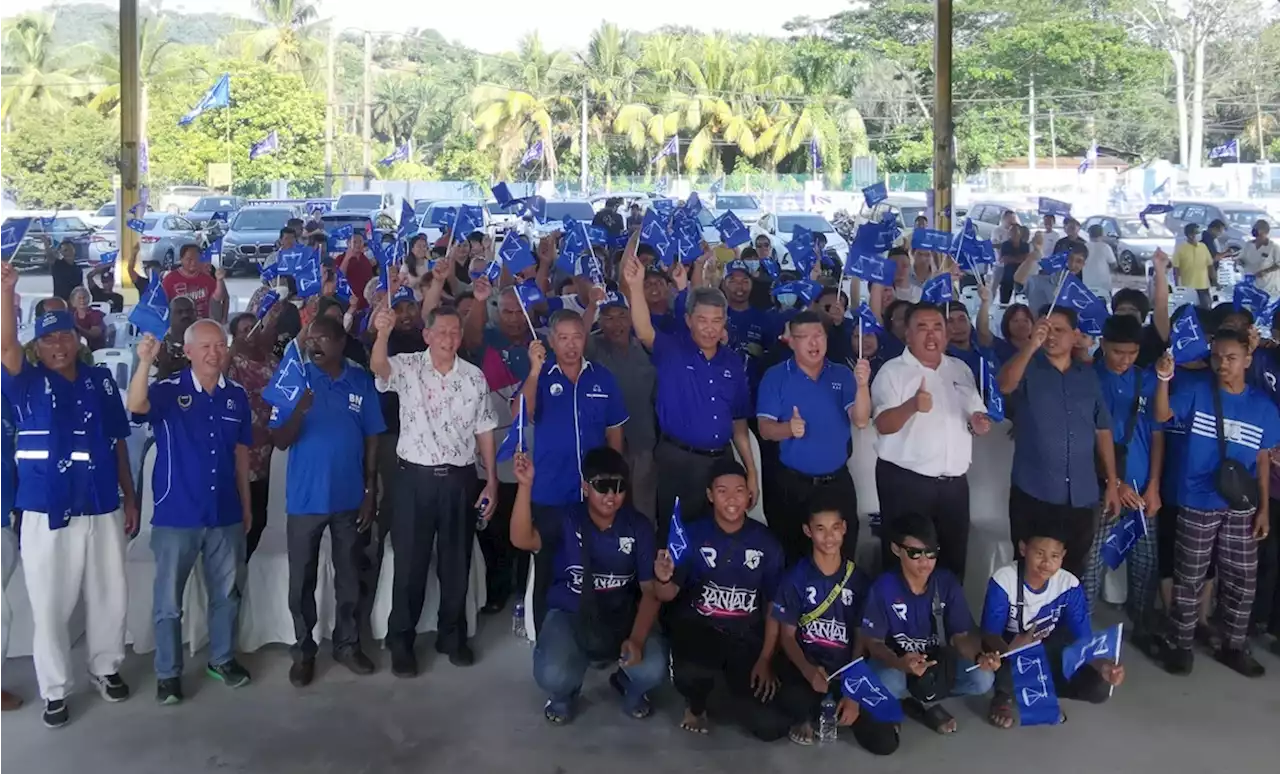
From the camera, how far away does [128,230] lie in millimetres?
15617

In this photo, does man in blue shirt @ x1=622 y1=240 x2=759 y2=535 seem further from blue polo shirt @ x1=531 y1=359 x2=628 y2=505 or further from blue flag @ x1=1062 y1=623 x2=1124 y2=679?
blue flag @ x1=1062 y1=623 x2=1124 y2=679

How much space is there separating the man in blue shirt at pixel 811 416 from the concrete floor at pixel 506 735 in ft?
3.21

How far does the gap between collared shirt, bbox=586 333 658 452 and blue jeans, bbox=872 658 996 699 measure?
1.51 metres

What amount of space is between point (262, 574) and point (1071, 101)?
35355mm

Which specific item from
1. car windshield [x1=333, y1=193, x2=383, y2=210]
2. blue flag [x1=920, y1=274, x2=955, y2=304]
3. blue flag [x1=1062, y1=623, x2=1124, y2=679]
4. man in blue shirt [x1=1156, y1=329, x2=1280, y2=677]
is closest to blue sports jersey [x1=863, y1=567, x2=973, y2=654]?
blue flag [x1=1062, y1=623, x2=1124, y2=679]

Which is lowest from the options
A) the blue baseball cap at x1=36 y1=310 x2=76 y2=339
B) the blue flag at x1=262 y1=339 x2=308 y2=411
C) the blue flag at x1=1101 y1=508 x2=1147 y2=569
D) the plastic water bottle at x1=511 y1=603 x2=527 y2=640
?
the plastic water bottle at x1=511 y1=603 x2=527 y2=640

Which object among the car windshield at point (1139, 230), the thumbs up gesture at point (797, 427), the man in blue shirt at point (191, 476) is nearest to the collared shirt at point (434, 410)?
the man in blue shirt at point (191, 476)

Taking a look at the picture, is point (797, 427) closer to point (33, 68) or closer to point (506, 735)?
point (506, 735)

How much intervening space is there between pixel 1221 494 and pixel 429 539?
322cm

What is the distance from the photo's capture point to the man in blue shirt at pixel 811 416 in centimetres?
461

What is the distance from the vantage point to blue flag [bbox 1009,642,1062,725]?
13.6ft

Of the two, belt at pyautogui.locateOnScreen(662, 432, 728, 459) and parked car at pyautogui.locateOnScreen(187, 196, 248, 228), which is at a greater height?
parked car at pyautogui.locateOnScreen(187, 196, 248, 228)

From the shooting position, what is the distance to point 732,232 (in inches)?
317

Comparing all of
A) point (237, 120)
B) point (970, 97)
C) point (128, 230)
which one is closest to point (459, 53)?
point (237, 120)
